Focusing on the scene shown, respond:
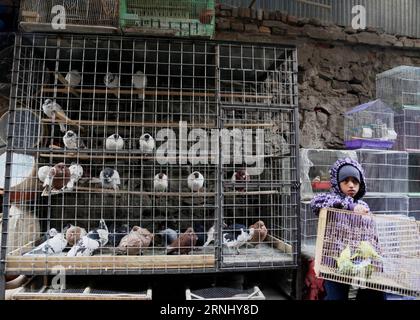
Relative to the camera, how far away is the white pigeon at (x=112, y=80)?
3.87 m

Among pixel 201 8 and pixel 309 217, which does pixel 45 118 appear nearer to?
pixel 201 8

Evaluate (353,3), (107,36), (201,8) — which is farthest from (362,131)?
(107,36)

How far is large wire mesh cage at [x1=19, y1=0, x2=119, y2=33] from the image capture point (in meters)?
3.79

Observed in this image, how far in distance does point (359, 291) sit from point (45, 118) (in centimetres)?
403

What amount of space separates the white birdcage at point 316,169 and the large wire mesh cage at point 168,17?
6.71 feet

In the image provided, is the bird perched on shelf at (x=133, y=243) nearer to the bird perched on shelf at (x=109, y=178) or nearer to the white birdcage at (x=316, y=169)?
the bird perched on shelf at (x=109, y=178)

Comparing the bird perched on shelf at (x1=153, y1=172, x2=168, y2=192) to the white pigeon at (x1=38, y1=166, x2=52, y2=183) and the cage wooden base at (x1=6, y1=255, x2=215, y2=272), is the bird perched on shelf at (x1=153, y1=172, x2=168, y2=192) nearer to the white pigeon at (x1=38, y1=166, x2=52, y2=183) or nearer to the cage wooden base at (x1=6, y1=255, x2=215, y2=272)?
the cage wooden base at (x1=6, y1=255, x2=215, y2=272)

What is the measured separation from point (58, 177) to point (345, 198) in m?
3.09

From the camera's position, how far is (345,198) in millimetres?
2809

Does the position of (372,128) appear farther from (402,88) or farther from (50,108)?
(50,108)

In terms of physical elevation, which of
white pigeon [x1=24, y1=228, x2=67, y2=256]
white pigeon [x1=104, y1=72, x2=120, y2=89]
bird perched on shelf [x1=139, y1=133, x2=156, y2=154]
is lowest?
white pigeon [x1=24, y1=228, x2=67, y2=256]

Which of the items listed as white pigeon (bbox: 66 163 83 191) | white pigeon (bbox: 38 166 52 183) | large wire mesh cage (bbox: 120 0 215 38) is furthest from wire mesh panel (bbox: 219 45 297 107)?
white pigeon (bbox: 38 166 52 183)

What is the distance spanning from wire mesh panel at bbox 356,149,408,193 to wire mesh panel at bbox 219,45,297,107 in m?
1.33

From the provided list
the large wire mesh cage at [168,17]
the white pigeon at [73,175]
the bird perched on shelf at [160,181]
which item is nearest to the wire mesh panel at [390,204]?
the bird perched on shelf at [160,181]
